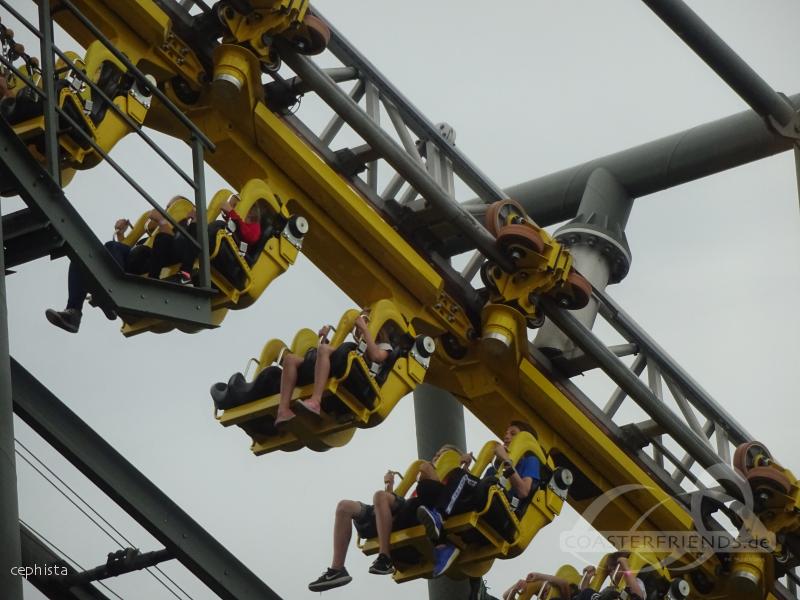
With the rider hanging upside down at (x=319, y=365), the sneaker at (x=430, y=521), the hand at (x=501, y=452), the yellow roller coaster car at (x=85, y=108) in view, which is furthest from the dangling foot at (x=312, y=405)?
the yellow roller coaster car at (x=85, y=108)

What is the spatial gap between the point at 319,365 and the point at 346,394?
28 centimetres

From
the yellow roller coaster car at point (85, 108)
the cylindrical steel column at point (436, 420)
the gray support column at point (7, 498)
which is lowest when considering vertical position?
the gray support column at point (7, 498)

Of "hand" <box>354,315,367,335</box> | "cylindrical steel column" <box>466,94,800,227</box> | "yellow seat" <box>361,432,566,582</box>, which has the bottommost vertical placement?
"yellow seat" <box>361,432,566,582</box>

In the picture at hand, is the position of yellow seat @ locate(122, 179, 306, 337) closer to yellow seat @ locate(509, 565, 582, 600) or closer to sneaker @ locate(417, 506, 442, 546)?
sneaker @ locate(417, 506, 442, 546)

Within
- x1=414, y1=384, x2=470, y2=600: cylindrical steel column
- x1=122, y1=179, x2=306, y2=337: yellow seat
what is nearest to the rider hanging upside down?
x1=122, y1=179, x2=306, y2=337: yellow seat

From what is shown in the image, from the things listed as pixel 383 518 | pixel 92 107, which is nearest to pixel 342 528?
pixel 383 518

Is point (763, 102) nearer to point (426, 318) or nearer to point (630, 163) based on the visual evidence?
point (426, 318)

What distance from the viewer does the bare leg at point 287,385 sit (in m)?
13.7

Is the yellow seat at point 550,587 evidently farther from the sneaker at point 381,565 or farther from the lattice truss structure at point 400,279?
the sneaker at point 381,565

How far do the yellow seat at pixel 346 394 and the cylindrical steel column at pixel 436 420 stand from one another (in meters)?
2.56

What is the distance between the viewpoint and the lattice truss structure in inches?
535

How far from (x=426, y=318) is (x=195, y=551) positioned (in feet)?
8.63

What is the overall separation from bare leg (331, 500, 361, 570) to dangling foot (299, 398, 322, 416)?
1.07 metres

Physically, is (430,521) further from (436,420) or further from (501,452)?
(436,420)
